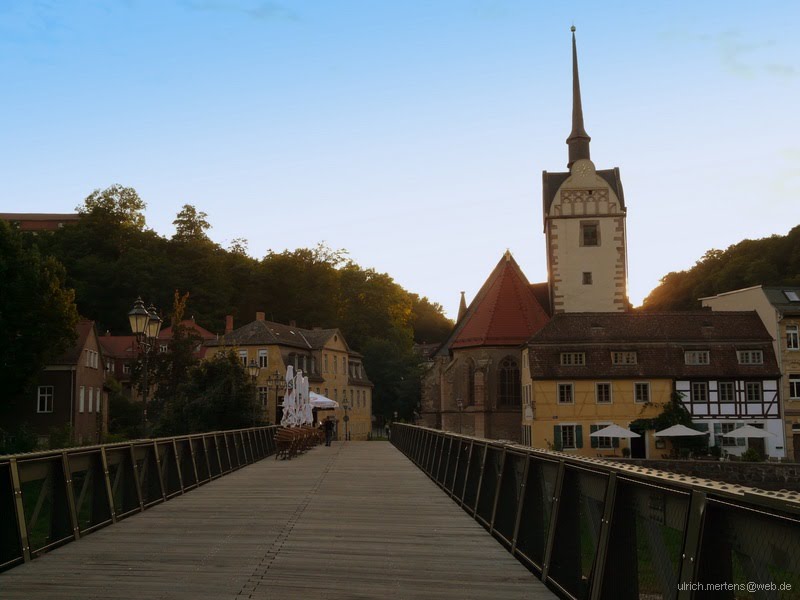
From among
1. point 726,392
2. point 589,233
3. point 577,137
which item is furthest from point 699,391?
point 577,137

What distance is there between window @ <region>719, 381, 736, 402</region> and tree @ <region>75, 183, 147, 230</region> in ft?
Answer: 205

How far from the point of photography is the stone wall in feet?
126

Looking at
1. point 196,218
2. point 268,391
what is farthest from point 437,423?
point 196,218

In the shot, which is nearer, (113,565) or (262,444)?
(113,565)

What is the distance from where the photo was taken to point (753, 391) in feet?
A: 149

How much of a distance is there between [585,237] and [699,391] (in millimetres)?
13469

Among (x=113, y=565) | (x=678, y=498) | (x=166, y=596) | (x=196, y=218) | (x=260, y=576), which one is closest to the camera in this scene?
(x=678, y=498)

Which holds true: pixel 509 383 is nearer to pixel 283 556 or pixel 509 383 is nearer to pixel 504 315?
pixel 504 315

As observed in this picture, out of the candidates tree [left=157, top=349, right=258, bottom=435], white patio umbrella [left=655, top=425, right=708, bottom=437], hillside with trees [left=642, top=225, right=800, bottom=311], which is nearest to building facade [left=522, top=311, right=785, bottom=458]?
white patio umbrella [left=655, top=425, right=708, bottom=437]

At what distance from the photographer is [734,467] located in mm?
39156

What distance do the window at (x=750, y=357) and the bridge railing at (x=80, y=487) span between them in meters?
38.9

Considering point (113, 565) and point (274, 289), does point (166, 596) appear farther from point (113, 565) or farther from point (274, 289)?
point (274, 289)

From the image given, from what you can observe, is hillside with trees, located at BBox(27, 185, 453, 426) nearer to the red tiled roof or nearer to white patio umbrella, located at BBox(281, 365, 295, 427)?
the red tiled roof

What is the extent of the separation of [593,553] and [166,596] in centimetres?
276
